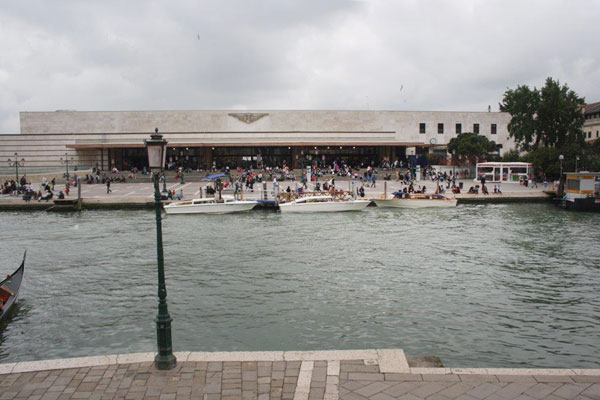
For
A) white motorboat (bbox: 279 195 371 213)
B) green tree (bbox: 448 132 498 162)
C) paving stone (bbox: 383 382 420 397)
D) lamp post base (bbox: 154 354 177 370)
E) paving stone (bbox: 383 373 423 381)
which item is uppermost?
green tree (bbox: 448 132 498 162)

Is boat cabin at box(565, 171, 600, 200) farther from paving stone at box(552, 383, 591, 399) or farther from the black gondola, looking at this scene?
the black gondola

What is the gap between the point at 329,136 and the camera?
71812mm

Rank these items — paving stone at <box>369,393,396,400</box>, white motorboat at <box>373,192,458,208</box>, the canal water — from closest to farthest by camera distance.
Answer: paving stone at <box>369,393,396,400</box>
the canal water
white motorboat at <box>373,192,458,208</box>

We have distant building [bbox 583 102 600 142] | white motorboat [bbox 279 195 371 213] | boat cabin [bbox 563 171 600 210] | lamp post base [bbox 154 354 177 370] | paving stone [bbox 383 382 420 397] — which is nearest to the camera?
paving stone [bbox 383 382 420 397]

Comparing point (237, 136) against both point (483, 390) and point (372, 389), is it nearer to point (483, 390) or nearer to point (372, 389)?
point (372, 389)

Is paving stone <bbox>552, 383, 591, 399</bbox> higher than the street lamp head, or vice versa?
the street lamp head

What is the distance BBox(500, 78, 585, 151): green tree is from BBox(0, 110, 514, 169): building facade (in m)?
9.88

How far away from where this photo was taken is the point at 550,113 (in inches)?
2613

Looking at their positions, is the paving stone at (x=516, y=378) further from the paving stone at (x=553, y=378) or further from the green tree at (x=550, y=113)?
the green tree at (x=550, y=113)

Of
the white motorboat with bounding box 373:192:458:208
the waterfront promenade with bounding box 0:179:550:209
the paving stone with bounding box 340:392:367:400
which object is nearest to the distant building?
the waterfront promenade with bounding box 0:179:550:209

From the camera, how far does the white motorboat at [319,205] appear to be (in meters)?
37.4

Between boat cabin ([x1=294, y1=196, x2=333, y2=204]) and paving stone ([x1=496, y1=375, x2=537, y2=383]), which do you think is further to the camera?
boat cabin ([x1=294, y1=196, x2=333, y2=204])

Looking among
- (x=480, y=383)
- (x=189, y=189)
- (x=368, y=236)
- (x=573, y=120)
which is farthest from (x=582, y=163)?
(x=480, y=383)

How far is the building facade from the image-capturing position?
231 feet
